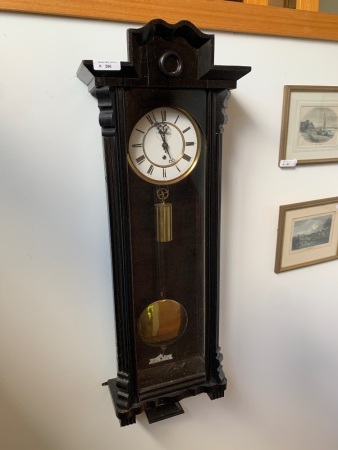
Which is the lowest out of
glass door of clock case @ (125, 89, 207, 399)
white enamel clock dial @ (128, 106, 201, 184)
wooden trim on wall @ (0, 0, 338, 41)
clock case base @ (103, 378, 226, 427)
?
clock case base @ (103, 378, 226, 427)

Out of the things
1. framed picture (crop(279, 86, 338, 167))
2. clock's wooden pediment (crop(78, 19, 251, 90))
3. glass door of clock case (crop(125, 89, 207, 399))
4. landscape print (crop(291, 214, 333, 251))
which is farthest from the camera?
landscape print (crop(291, 214, 333, 251))

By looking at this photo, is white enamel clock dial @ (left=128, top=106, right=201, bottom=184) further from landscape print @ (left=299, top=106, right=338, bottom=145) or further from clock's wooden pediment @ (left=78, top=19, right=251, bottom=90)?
landscape print @ (left=299, top=106, right=338, bottom=145)

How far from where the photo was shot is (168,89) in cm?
65

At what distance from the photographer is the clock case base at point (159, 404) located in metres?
0.74

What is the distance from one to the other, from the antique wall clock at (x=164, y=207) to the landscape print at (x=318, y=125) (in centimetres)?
36

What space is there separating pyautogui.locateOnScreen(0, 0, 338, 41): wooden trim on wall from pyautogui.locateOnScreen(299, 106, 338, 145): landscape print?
0.19 meters

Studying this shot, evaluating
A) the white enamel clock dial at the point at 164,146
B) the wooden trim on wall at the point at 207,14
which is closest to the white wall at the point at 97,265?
the wooden trim on wall at the point at 207,14

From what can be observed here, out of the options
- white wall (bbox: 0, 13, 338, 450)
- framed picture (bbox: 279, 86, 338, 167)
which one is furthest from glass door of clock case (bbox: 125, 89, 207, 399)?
framed picture (bbox: 279, 86, 338, 167)

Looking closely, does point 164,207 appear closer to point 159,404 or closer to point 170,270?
point 170,270

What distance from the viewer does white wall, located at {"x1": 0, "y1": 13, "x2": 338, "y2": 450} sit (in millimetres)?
686

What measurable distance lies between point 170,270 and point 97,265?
18 centimetres

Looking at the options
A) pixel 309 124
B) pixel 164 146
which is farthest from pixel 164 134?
pixel 309 124

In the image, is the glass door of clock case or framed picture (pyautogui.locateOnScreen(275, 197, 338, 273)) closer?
the glass door of clock case

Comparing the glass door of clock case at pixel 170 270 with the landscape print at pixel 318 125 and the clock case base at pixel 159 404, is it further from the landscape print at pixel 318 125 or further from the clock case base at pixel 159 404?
the landscape print at pixel 318 125
